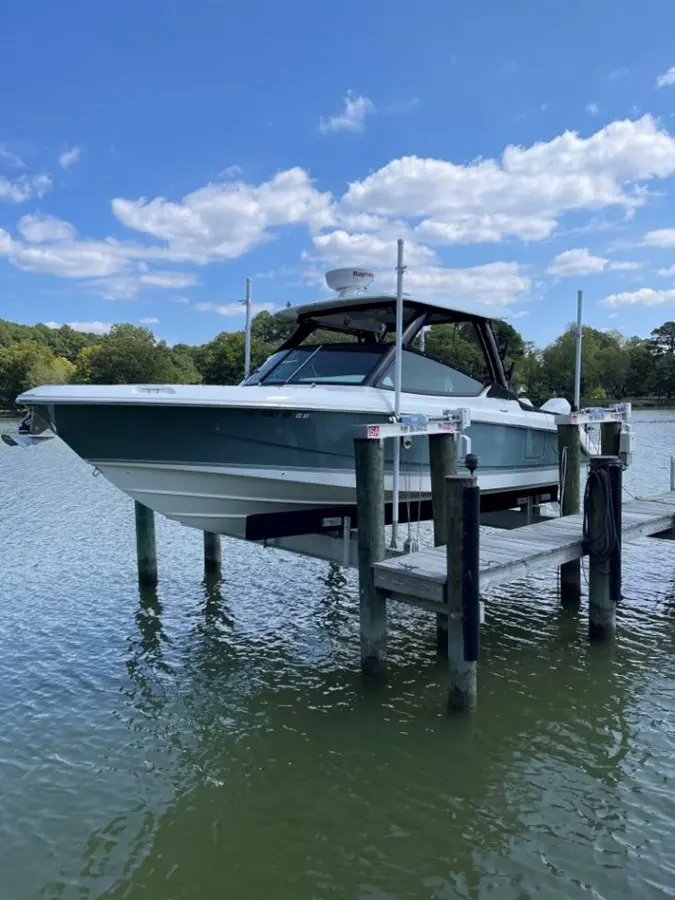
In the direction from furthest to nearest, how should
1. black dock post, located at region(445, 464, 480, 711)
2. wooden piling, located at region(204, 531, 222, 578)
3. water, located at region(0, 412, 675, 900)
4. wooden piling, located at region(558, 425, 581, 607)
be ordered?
wooden piling, located at region(204, 531, 222, 578)
wooden piling, located at region(558, 425, 581, 607)
black dock post, located at region(445, 464, 480, 711)
water, located at region(0, 412, 675, 900)

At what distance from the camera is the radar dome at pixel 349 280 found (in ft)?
24.1

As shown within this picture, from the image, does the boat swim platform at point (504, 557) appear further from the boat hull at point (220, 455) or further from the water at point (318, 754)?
the boat hull at point (220, 455)

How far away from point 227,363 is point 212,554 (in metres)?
40.6

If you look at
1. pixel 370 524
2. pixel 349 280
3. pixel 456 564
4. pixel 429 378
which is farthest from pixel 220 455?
pixel 429 378

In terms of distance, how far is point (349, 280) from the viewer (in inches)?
292

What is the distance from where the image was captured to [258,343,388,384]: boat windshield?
7.19 metres

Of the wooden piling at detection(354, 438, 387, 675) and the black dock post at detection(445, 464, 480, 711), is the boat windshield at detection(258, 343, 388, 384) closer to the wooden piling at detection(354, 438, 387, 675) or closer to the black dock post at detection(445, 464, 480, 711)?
the wooden piling at detection(354, 438, 387, 675)

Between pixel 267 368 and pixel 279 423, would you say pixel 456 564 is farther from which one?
pixel 267 368

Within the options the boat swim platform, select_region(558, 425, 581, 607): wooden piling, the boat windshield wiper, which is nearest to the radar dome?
the boat windshield wiper

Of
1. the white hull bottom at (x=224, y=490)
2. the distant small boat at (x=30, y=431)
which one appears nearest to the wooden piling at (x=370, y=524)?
the white hull bottom at (x=224, y=490)

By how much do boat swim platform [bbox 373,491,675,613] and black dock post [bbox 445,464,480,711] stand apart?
142mm

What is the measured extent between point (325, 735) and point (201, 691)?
4.76ft

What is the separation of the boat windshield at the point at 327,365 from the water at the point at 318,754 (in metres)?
2.73

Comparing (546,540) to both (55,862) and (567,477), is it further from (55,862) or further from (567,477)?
(55,862)
